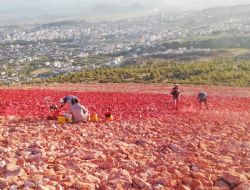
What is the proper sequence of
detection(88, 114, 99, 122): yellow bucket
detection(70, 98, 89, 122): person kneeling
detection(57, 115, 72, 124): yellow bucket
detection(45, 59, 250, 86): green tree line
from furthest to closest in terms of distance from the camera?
1. detection(45, 59, 250, 86): green tree line
2. detection(88, 114, 99, 122): yellow bucket
3. detection(70, 98, 89, 122): person kneeling
4. detection(57, 115, 72, 124): yellow bucket

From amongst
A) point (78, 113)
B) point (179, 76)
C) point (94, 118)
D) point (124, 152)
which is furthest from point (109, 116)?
point (179, 76)

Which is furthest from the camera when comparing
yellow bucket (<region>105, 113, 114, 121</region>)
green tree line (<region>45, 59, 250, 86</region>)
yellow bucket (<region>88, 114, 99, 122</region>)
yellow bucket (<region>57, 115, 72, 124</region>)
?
green tree line (<region>45, 59, 250, 86</region>)

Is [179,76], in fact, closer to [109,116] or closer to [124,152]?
[109,116]

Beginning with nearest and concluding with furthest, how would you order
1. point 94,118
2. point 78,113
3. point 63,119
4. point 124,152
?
point 124,152 < point 63,119 < point 78,113 < point 94,118

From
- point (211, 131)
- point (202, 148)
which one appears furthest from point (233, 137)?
point (202, 148)

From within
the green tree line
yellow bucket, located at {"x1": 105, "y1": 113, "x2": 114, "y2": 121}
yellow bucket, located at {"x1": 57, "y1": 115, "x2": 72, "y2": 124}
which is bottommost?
the green tree line

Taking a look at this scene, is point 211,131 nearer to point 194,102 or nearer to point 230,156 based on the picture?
point 230,156

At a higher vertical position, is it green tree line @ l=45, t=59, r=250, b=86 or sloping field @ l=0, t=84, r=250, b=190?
sloping field @ l=0, t=84, r=250, b=190

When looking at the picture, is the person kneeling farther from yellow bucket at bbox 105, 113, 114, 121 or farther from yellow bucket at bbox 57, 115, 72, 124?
yellow bucket at bbox 105, 113, 114, 121

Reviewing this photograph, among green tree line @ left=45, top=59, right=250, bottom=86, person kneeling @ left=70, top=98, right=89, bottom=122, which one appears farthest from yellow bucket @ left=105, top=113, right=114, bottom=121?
green tree line @ left=45, top=59, right=250, bottom=86
